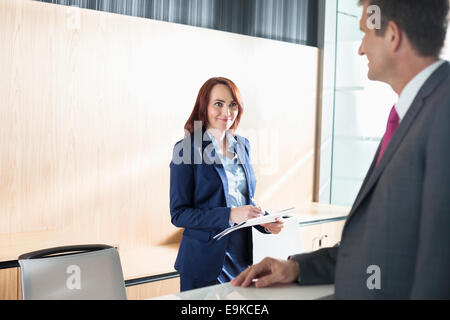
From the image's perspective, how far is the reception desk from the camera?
3.80 ft

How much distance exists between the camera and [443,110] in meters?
0.95

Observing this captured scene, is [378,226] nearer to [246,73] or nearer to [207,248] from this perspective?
[207,248]

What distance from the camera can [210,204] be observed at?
2.62 metres

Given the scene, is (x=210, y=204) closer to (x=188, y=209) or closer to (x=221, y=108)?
(x=188, y=209)

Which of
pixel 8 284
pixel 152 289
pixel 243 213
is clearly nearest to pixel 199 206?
pixel 243 213

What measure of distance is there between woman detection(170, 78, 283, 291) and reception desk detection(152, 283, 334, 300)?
1199mm

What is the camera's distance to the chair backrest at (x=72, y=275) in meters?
1.87

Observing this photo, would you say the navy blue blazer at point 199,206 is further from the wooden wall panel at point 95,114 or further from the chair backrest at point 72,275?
the wooden wall panel at point 95,114

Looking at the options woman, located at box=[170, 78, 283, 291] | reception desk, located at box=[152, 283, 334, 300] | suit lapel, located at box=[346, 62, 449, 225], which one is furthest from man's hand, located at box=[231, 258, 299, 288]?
woman, located at box=[170, 78, 283, 291]

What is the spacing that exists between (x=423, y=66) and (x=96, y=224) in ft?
9.43

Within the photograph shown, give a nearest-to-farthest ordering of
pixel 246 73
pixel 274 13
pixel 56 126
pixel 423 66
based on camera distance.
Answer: pixel 423 66
pixel 56 126
pixel 246 73
pixel 274 13

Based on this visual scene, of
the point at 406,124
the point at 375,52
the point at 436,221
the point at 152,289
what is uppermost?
the point at 375,52

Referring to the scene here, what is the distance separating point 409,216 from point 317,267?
0.39 meters
